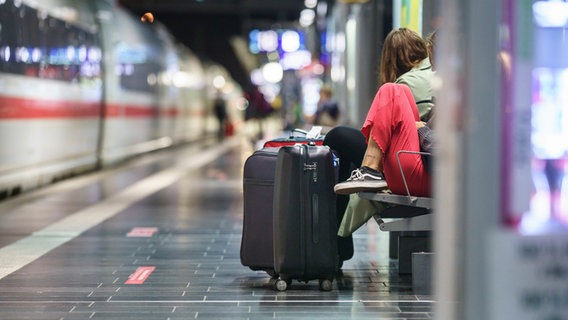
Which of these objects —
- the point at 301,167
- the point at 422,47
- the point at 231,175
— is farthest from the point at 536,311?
the point at 231,175

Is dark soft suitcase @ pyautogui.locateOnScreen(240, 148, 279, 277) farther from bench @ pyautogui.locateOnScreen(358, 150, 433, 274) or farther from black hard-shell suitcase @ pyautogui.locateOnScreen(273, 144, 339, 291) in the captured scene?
bench @ pyautogui.locateOnScreen(358, 150, 433, 274)

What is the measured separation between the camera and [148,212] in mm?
11523

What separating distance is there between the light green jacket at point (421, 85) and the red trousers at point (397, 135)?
0.32m

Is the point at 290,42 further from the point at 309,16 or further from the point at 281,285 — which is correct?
the point at 281,285

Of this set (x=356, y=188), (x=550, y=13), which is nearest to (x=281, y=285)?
(x=356, y=188)

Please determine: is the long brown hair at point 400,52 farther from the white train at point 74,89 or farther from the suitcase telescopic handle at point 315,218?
the white train at point 74,89

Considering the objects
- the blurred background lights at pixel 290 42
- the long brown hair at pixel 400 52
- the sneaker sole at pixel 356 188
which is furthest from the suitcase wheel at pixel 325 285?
the blurred background lights at pixel 290 42

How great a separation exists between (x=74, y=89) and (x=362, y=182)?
37.8 ft

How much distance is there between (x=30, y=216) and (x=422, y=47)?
5395mm

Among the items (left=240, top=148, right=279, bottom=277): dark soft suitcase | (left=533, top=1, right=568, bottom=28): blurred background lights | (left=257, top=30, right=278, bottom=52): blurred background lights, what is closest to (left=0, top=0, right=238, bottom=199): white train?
(left=240, top=148, right=279, bottom=277): dark soft suitcase

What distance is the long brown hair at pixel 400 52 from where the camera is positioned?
23.3ft

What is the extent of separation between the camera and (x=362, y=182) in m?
6.54

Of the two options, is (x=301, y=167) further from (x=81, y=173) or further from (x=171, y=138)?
(x=171, y=138)

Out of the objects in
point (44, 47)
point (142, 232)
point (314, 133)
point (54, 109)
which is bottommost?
point (142, 232)
